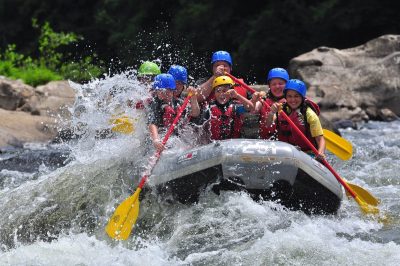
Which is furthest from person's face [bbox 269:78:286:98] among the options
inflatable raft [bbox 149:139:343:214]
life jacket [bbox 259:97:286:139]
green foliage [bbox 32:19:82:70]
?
green foliage [bbox 32:19:82:70]

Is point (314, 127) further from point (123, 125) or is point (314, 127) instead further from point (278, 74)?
point (123, 125)

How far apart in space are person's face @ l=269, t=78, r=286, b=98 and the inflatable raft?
103cm

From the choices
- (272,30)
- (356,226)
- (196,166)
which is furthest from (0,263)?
(272,30)

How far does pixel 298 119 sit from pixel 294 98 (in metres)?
0.19

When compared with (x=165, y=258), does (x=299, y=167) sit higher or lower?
higher

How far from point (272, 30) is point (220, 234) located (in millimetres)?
13265

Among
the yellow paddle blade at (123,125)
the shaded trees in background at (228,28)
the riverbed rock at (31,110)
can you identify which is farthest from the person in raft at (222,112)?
the shaded trees in background at (228,28)

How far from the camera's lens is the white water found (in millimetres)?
5285

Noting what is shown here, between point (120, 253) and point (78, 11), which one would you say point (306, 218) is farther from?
point (78, 11)

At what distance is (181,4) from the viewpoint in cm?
2097

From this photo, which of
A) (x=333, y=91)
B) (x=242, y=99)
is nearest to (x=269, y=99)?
(x=242, y=99)

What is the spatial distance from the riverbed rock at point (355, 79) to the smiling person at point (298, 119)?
23.0 feet

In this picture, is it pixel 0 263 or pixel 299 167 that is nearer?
pixel 0 263

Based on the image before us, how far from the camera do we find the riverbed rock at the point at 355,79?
13867mm
